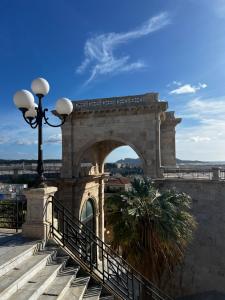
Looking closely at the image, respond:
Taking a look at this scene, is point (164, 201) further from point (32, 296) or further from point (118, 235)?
point (32, 296)

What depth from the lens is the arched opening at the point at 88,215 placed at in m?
18.3

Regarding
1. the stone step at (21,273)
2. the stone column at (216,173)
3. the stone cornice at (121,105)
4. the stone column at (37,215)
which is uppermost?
the stone cornice at (121,105)

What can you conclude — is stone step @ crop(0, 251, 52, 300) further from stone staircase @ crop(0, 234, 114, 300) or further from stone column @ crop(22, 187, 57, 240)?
stone column @ crop(22, 187, 57, 240)

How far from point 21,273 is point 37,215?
1.58 meters

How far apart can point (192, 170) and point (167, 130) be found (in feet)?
23.1

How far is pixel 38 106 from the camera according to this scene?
6555 mm

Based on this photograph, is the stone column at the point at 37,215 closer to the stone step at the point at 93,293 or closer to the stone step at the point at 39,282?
the stone step at the point at 39,282

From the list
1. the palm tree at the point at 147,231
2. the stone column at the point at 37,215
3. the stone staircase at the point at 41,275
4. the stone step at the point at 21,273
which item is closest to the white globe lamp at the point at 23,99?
the stone column at the point at 37,215

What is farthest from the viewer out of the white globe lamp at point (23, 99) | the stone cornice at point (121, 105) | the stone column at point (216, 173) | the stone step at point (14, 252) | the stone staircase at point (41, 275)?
the stone cornice at point (121, 105)

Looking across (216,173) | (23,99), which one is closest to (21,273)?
(23,99)

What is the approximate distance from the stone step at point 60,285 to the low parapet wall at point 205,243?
1103 centimetres

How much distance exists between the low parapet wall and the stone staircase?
1074 centimetres

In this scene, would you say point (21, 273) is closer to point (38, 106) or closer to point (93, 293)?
point (93, 293)

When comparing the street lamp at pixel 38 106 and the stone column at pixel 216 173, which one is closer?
the street lamp at pixel 38 106
